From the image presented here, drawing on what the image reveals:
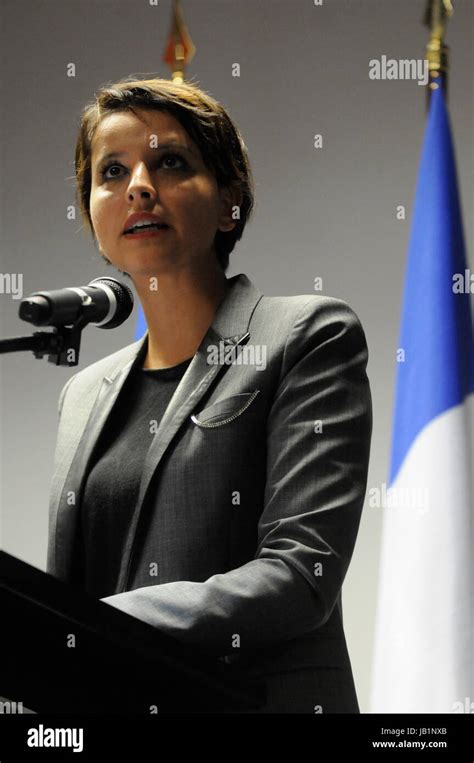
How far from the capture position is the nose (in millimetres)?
1920

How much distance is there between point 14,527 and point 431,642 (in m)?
1.42

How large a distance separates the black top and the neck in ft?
0.14

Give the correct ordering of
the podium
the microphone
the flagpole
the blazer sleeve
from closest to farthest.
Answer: the podium
the microphone
the blazer sleeve
the flagpole

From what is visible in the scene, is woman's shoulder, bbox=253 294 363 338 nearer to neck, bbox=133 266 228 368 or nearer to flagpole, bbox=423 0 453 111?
neck, bbox=133 266 228 368

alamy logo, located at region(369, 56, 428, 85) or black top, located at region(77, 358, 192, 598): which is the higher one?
alamy logo, located at region(369, 56, 428, 85)

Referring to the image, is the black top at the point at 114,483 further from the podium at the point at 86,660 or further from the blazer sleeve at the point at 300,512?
the podium at the point at 86,660

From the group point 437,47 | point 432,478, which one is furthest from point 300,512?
point 437,47

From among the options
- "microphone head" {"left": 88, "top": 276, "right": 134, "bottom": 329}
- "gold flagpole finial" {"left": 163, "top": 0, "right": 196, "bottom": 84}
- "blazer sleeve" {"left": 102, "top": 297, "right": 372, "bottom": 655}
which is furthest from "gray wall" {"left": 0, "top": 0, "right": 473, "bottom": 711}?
"microphone head" {"left": 88, "top": 276, "right": 134, "bottom": 329}

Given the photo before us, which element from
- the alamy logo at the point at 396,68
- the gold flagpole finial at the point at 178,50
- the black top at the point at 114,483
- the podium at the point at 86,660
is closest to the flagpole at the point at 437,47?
the alamy logo at the point at 396,68

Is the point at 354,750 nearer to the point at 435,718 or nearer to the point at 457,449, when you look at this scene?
the point at 435,718

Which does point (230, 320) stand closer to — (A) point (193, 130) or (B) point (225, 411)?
(B) point (225, 411)

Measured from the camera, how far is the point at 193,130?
81.6 inches

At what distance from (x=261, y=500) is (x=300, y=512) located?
0.41 ft

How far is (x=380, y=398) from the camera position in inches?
132
